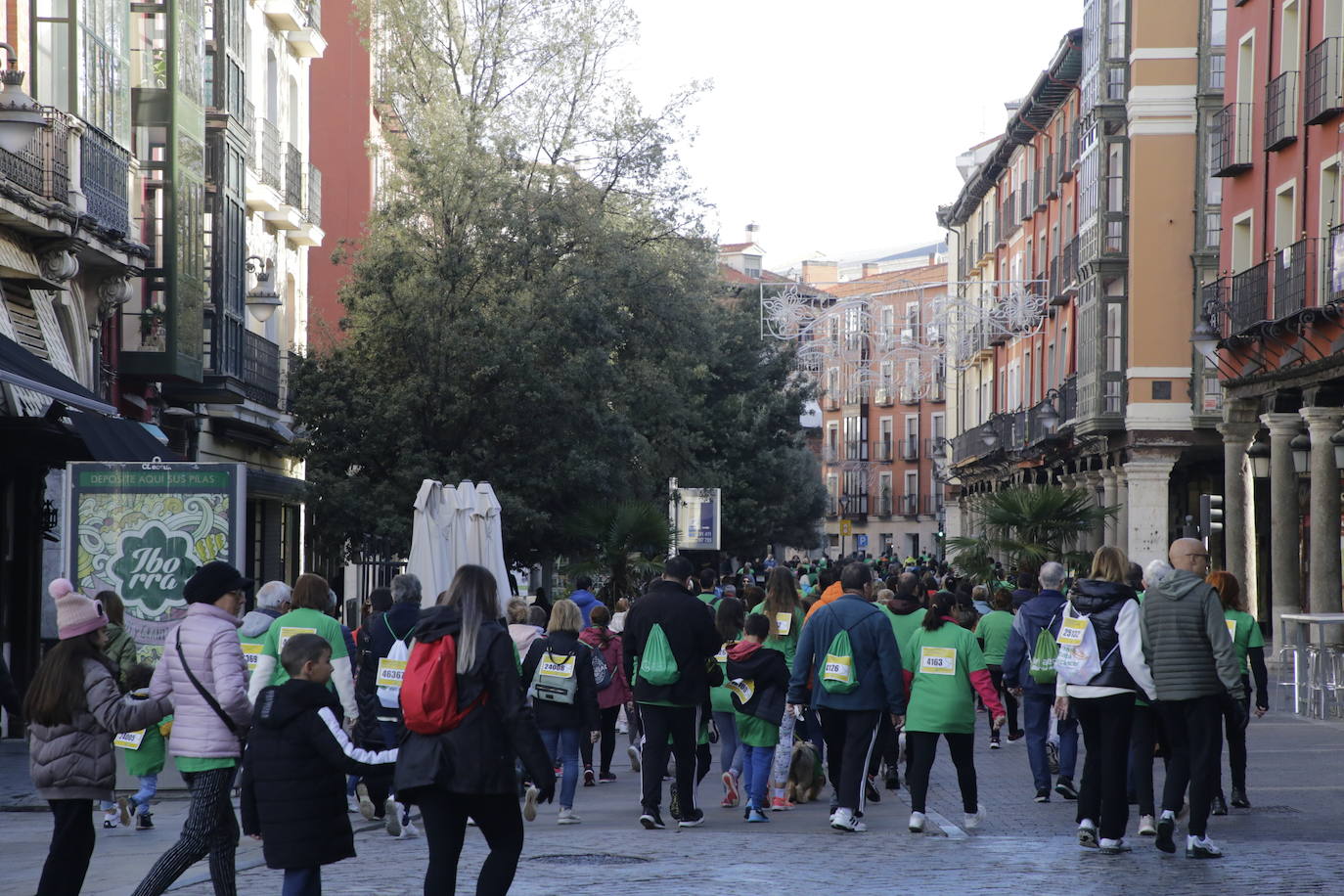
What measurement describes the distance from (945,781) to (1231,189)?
1690cm

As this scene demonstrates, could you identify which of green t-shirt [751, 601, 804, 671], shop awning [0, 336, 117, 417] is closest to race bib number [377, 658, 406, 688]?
green t-shirt [751, 601, 804, 671]

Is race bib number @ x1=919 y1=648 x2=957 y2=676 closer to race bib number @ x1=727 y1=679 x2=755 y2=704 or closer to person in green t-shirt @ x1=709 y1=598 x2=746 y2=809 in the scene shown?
race bib number @ x1=727 y1=679 x2=755 y2=704

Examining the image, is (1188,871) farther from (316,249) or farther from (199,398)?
(316,249)

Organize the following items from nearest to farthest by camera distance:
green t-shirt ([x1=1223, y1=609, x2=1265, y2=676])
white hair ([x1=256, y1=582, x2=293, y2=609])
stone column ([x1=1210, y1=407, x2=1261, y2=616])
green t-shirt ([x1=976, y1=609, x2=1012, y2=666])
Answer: green t-shirt ([x1=1223, y1=609, x2=1265, y2=676]), white hair ([x1=256, y1=582, x2=293, y2=609]), green t-shirt ([x1=976, y1=609, x2=1012, y2=666]), stone column ([x1=1210, y1=407, x2=1261, y2=616])

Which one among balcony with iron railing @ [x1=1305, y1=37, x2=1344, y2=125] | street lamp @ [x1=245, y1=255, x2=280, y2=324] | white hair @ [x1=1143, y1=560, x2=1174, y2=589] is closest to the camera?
white hair @ [x1=1143, y1=560, x2=1174, y2=589]

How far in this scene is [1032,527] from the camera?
99.6ft

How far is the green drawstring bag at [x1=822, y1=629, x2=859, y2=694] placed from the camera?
12.5 metres

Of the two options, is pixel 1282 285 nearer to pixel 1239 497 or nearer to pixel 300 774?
pixel 1239 497

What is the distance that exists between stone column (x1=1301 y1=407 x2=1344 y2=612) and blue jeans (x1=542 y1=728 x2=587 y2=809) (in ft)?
46.5

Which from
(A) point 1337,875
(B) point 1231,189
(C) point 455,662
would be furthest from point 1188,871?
(B) point 1231,189

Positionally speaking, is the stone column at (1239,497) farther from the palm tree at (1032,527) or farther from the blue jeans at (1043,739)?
the blue jeans at (1043,739)

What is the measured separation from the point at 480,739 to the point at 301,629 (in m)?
4.97

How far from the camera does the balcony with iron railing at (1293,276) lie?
987 inches

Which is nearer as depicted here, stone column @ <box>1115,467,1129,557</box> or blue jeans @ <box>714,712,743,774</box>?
blue jeans @ <box>714,712,743,774</box>
